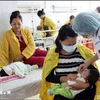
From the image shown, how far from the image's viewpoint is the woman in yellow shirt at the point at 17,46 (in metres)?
2.36

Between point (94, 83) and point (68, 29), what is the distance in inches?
18.7

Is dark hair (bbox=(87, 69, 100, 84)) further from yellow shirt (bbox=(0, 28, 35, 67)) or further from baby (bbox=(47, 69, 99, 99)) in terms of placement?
yellow shirt (bbox=(0, 28, 35, 67))

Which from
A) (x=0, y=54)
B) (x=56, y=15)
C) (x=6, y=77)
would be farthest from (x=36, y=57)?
(x=56, y=15)

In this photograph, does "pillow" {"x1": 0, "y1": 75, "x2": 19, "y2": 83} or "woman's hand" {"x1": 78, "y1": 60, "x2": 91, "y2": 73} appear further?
"pillow" {"x1": 0, "y1": 75, "x2": 19, "y2": 83}

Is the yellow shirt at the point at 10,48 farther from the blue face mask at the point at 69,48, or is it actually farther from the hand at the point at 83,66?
the hand at the point at 83,66

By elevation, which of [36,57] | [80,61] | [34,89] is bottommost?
[34,89]

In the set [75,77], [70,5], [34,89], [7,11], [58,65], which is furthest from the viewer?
[70,5]

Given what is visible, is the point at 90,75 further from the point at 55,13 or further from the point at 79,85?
the point at 55,13

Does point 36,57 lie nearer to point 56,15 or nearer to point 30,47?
point 30,47

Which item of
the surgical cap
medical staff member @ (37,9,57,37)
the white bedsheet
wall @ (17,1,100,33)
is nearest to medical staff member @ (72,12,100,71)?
the surgical cap

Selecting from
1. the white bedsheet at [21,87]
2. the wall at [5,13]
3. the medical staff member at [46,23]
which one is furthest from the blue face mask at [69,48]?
the medical staff member at [46,23]

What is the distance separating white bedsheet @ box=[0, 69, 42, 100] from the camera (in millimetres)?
1729

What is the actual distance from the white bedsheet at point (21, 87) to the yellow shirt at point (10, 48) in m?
0.49

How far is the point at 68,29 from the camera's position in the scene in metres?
1.51
